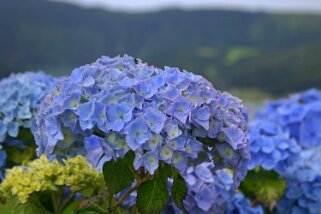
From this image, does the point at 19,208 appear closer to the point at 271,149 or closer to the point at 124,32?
the point at 271,149

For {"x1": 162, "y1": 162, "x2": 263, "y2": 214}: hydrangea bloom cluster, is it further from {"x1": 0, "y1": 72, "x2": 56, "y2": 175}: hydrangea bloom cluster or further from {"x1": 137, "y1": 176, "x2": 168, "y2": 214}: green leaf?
A: {"x1": 0, "y1": 72, "x2": 56, "y2": 175}: hydrangea bloom cluster

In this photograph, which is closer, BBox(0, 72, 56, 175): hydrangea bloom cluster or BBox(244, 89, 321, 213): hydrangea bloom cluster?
BBox(0, 72, 56, 175): hydrangea bloom cluster

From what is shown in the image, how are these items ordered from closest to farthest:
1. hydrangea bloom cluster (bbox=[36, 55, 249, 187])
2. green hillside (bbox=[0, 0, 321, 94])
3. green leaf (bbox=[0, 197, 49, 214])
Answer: hydrangea bloom cluster (bbox=[36, 55, 249, 187]), green leaf (bbox=[0, 197, 49, 214]), green hillside (bbox=[0, 0, 321, 94])

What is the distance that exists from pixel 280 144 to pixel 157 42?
6442 centimetres

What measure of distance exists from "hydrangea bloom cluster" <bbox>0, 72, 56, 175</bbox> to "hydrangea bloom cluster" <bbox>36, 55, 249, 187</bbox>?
853mm

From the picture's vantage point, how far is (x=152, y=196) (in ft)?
7.59

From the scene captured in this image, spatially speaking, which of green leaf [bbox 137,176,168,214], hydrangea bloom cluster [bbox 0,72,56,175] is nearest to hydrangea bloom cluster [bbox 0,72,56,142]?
hydrangea bloom cluster [bbox 0,72,56,175]

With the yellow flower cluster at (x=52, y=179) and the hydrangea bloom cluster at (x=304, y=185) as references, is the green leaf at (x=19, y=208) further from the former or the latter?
the hydrangea bloom cluster at (x=304, y=185)

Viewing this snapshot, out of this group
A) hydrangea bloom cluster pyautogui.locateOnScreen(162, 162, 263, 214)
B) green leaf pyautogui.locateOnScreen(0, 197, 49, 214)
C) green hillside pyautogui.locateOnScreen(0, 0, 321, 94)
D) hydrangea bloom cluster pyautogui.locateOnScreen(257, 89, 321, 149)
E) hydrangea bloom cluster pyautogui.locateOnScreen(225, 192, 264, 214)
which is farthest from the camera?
green hillside pyautogui.locateOnScreen(0, 0, 321, 94)

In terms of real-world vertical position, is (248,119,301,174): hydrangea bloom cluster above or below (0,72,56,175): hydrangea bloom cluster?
below

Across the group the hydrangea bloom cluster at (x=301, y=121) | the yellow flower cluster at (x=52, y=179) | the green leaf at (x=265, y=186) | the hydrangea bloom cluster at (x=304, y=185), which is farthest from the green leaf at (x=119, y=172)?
the hydrangea bloom cluster at (x=301, y=121)

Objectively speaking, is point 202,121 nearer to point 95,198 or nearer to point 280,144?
point 95,198

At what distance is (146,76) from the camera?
7.62 feet

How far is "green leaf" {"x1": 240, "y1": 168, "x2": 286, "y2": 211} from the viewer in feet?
11.6
